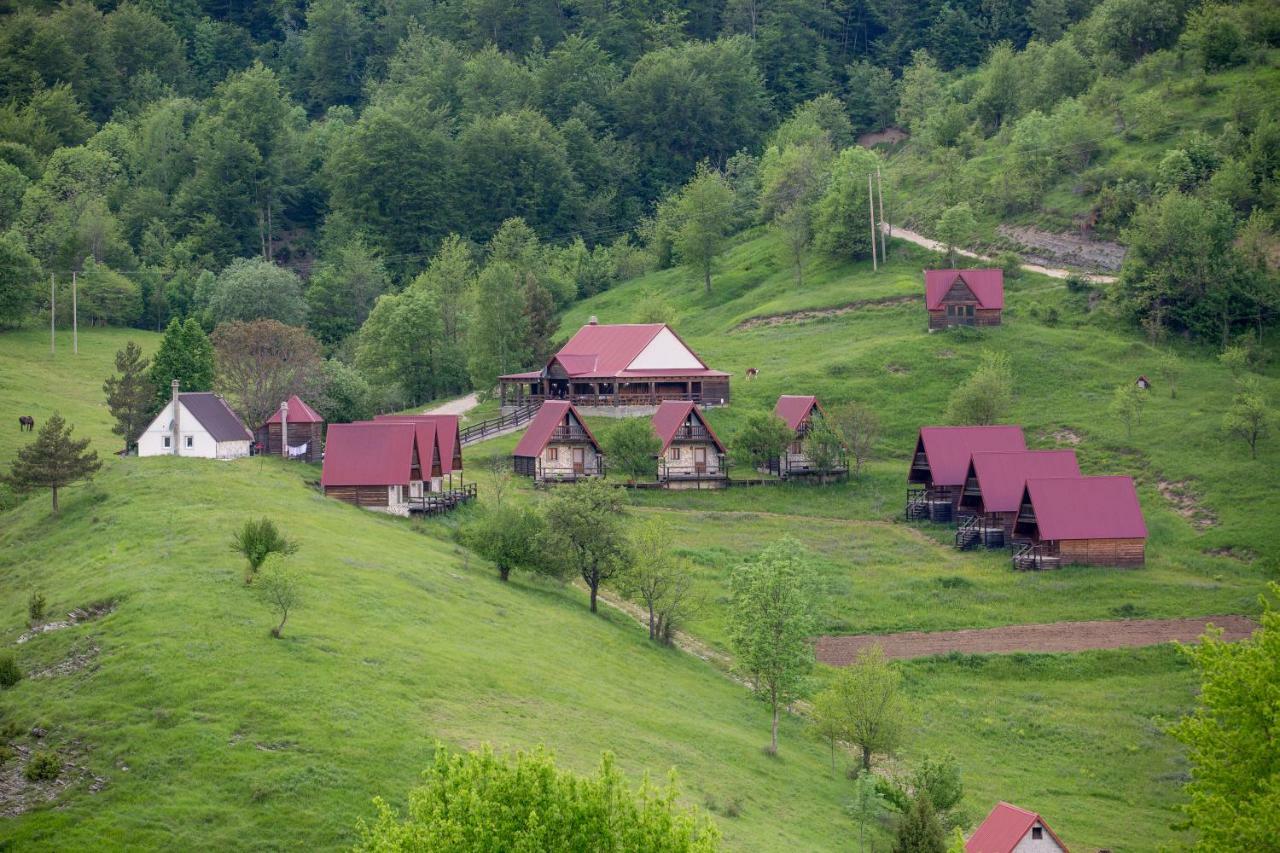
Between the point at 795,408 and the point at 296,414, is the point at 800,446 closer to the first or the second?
the point at 795,408

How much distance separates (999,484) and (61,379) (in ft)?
201

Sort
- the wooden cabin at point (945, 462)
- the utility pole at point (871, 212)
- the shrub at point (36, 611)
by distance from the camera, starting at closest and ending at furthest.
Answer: the shrub at point (36, 611) → the wooden cabin at point (945, 462) → the utility pole at point (871, 212)

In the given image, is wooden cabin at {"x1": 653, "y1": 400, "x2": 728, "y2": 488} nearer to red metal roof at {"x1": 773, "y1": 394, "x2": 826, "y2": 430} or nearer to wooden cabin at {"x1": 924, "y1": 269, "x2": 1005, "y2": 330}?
red metal roof at {"x1": 773, "y1": 394, "x2": 826, "y2": 430}

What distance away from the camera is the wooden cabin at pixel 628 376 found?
93438 mm

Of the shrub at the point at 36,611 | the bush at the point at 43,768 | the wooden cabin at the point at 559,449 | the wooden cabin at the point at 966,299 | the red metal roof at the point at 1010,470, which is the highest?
the wooden cabin at the point at 966,299

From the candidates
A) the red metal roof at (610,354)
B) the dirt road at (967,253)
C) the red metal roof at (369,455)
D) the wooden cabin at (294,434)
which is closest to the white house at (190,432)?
the wooden cabin at (294,434)

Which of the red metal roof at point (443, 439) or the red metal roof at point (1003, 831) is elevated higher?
the red metal roof at point (443, 439)

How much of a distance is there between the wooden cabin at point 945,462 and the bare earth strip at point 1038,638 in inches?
576

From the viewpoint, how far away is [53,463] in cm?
6178

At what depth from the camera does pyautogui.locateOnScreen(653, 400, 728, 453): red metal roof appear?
3263 inches

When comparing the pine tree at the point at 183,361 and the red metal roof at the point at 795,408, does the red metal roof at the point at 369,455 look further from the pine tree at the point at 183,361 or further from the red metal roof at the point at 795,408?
the red metal roof at the point at 795,408

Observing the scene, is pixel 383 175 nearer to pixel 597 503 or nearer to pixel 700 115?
pixel 700 115

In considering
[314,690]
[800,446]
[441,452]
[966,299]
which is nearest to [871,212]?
[966,299]

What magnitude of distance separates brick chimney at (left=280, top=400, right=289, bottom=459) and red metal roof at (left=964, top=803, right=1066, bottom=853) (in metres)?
45.9
